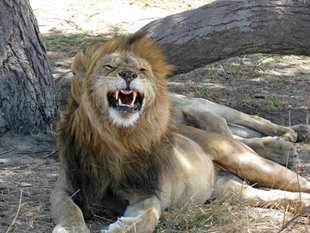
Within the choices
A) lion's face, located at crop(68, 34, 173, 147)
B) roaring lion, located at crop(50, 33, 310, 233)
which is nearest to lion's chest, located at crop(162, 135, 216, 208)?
roaring lion, located at crop(50, 33, 310, 233)

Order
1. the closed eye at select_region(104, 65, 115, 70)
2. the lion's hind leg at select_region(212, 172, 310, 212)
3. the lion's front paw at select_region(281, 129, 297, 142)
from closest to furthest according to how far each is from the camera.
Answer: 1. the closed eye at select_region(104, 65, 115, 70)
2. the lion's hind leg at select_region(212, 172, 310, 212)
3. the lion's front paw at select_region(281, 129, 297, 142)

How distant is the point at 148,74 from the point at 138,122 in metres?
0.33

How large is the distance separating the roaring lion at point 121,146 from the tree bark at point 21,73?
1667 millimetres

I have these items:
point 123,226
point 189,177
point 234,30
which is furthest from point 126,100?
point 234,30

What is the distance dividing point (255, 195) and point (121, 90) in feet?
4.73

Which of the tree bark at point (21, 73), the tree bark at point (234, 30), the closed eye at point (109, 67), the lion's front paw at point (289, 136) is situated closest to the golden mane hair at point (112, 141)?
the closed eye at point (109, 67)

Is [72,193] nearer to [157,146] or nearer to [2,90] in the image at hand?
[157,146]

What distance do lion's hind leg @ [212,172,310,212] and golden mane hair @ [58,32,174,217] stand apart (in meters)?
0.71

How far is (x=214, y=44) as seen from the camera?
6.22 m

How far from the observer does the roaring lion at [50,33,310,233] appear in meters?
3.46

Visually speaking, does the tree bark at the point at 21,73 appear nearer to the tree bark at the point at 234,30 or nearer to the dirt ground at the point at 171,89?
the dirt ground at the point at 171,89

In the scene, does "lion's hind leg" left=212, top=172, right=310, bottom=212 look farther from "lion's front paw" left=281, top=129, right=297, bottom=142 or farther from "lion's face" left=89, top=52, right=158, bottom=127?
"lion's front paw" left=281, top=129, right=297, bottom=142

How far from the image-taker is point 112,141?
3.53 metres

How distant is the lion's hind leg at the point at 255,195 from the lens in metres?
4.09
